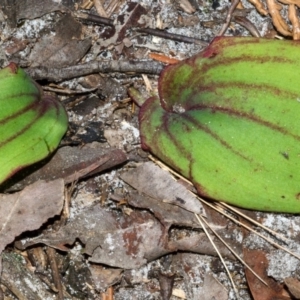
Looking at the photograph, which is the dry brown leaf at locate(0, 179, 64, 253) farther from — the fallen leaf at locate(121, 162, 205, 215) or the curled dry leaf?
the fallen leaf at locate(121, 162, 205, 215)

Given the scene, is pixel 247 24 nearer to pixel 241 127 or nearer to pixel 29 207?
pixel 241 127

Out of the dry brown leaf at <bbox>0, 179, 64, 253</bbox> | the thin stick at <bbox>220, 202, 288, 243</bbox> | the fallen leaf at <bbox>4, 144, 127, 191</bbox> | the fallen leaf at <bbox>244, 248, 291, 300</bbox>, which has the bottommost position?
the fallen leaf at <bbox>244, 248, 291, 300</bbox>

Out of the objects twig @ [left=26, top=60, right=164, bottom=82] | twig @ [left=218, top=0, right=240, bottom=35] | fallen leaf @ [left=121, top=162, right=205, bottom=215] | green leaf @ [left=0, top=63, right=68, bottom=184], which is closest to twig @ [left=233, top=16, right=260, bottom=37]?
twig @ [left=218, top=0, right=240, bottom=35]

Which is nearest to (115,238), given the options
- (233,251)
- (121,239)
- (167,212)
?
(121,239)

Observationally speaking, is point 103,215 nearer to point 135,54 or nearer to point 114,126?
point 114,126

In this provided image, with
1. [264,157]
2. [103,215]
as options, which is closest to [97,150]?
[103,215]
